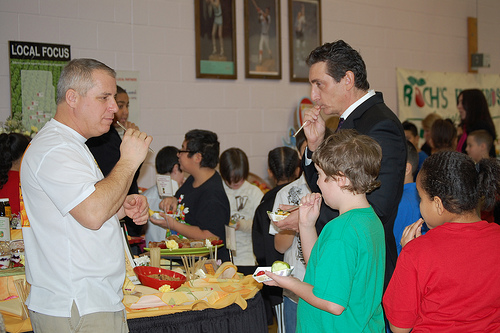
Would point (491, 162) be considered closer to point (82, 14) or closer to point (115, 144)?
point (115, 144)

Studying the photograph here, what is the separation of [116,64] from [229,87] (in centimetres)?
115

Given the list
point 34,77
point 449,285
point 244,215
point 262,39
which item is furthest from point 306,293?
point 262,39

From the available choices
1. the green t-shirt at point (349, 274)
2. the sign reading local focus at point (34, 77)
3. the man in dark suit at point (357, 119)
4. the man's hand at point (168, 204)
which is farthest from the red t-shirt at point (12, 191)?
the green t-shirt at point (349, 274)

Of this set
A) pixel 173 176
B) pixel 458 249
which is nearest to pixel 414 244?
pixel 458 249

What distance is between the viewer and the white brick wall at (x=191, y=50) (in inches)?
164

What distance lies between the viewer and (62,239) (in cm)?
157

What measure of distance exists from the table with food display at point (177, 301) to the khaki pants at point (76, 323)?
0.36 metres

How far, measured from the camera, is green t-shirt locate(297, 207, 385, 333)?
1507mm

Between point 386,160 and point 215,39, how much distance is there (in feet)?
11.0

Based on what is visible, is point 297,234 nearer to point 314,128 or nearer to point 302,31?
point 314,128

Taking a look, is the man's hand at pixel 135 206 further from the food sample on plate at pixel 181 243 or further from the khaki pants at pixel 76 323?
the food sample on plate at pixel 181 243

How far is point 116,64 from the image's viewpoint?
4.45m

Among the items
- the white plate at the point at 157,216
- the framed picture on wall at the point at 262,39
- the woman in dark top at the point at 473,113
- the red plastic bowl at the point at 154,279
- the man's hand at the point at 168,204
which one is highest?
the framed picture on wall at the point at 262,39

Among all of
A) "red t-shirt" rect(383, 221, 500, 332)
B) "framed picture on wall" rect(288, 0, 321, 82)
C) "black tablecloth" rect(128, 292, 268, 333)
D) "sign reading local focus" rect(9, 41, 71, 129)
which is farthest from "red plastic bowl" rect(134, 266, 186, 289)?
"framed picture on wall" rect(288, 0, 321, 82)
